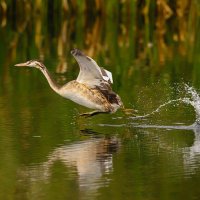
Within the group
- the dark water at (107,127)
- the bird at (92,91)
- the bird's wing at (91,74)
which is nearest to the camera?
the dark water at (107,127)

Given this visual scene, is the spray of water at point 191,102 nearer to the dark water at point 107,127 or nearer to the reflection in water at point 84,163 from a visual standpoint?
the dark water at point 107,127

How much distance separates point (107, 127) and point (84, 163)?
1.96 m

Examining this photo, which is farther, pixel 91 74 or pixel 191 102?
pixel 191 102

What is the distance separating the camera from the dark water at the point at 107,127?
7852mm

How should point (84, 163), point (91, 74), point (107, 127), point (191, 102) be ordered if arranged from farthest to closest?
point (191, 102) → point (91, 74) → point (107, 127) → point (84, 163)

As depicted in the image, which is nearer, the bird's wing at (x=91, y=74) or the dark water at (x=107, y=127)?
the dark water at (x=107, y=127)

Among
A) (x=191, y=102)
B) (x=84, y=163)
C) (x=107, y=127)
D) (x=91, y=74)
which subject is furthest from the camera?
(x=191, y=102)

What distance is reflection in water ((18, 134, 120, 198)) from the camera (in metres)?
7.95

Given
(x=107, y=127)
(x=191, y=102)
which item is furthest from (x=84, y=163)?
(x=191, y=102)

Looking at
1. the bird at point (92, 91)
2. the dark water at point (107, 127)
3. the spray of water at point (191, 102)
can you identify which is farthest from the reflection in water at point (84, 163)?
the spray of water at point (191, 102)

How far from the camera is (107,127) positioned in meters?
10.6

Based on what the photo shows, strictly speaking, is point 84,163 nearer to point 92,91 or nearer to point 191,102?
point 92,91

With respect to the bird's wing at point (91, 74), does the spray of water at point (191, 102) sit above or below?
below

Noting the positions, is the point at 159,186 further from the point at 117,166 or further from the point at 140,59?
the point at 140,59
